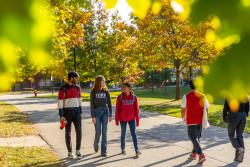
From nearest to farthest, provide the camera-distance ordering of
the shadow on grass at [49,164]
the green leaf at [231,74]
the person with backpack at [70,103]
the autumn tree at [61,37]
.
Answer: the green leaf at [231,74], the autumn tree at [61,37], the shadow on grass at [49,164], the person with backpack at [70,103]

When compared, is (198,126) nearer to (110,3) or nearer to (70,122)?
(70,122)

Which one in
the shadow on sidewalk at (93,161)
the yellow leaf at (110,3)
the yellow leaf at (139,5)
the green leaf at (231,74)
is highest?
the yellow leaf at (110,3)

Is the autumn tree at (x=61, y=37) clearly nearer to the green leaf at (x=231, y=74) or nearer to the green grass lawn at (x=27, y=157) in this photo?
the green leaf at (x=231, y=74)

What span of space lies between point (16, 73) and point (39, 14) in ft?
0.80

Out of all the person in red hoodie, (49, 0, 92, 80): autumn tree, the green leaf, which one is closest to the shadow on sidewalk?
the person in red hoodie

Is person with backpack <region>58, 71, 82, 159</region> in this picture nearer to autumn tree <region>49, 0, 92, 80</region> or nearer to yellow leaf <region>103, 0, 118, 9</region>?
autumn tree <region>49, 0, 92, 80</region>

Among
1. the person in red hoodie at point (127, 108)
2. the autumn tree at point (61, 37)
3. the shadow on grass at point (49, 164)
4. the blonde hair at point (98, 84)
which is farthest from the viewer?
the blonde hair at point (98, 84)

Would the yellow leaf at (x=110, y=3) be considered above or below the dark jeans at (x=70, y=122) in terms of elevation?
above

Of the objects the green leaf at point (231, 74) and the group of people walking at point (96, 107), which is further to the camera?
the group of people walking at point (96, 107)

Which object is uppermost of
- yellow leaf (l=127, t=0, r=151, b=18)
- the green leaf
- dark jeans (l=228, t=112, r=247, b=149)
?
yellow leaf (l=127, t=0, r=151, b=18)

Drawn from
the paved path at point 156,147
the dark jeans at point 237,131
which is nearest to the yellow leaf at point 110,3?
the paved path at point 156,147

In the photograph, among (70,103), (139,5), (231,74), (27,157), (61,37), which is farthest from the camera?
(27,157)

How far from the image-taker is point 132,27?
1988 cm

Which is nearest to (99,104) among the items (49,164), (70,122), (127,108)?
(127,108)
